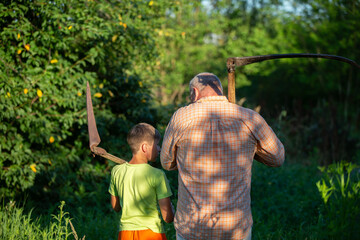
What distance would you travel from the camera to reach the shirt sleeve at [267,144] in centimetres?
218

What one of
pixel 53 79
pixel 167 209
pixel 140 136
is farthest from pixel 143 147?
pixel 53 79

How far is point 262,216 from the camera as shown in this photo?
4.63 metres

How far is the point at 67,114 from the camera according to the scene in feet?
16.8

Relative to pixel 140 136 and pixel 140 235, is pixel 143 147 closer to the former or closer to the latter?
pixel 140 136

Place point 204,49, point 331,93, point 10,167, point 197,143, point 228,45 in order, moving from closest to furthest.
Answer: point 197,143 → point 10,167 → point 331,93 → point 204,49 → point 228,45

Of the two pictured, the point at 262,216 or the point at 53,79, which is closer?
the point at 262,216

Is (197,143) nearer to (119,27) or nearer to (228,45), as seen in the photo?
(119,27)

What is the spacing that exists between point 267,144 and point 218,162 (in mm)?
320

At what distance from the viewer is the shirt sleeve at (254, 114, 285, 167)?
7.16 ft

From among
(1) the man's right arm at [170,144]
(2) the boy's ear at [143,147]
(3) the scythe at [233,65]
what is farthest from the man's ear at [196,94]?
(2) the boy's ear at [143,147]

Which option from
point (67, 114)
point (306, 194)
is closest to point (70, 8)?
point (67, 114)

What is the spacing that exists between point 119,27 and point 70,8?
839 millimetres

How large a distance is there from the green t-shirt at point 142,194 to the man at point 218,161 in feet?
0.65

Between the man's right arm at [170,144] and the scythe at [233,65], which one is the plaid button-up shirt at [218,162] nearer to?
the man's right arm at [170,144]
